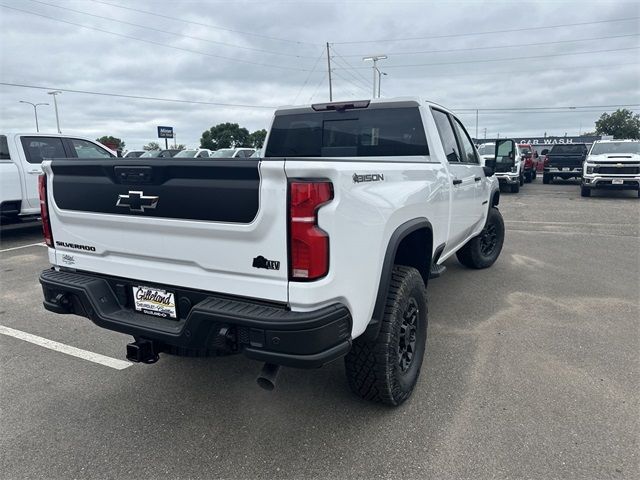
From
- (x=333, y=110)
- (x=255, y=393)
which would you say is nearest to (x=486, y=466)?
(x=255, y=393)

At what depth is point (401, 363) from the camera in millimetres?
3000

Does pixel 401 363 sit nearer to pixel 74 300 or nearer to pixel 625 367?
pixel 625 367

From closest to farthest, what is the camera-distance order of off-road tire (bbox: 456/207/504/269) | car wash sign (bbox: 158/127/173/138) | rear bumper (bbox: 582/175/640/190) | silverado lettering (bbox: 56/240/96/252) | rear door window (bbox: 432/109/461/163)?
1. silverado lettering (bbox: 56/240/96/252)
2. rear door window (bbox: 432/109/461/163)
3. off-road tire (bbox: 456/207/504/269)
4. rear bumper (bbox: 582/175/640/190)
5. car wash sign (bbox: 158/127/173/138)

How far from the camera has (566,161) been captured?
1964 centimetres

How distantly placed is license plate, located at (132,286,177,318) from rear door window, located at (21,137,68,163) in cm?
722

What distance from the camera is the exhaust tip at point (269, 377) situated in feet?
7.55

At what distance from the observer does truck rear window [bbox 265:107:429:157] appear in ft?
13.0

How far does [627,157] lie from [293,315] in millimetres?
15516

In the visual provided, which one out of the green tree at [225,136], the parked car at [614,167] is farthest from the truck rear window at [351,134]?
the green tree at [225,136]

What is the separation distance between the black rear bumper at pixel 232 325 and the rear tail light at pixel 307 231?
0.69 feet

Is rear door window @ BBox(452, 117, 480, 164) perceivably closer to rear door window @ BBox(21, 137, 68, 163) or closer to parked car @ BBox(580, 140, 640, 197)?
rear door window @ BBox(21, 137, 68, 163)

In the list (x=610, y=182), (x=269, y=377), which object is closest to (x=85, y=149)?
(x=269, y=377)

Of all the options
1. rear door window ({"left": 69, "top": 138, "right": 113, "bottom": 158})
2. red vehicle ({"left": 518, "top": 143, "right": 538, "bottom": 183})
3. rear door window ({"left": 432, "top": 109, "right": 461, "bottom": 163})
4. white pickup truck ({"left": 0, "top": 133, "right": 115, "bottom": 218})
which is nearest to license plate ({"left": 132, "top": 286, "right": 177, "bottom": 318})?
rear door window ({"left": 432, "top": 109, "right": 461, "bottom": 163})

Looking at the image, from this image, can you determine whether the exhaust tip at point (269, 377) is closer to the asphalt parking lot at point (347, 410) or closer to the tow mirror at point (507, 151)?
the asphalt parking lot at point (347, 410)
